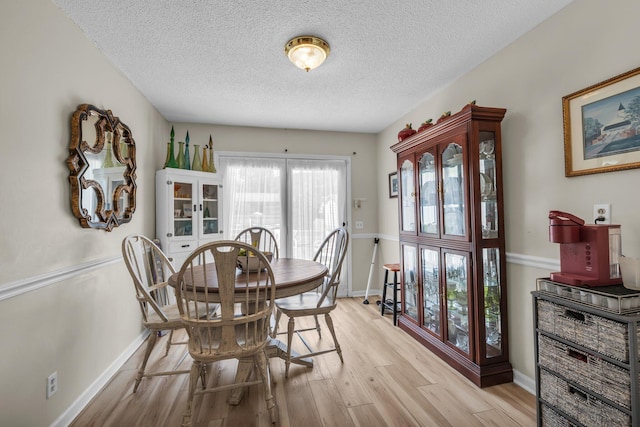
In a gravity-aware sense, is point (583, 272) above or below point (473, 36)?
below

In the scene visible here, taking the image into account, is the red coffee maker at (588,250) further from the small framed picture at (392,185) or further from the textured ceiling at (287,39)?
the small framed picture at (392,185)

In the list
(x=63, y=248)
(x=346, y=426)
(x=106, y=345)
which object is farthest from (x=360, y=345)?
(x=63, y=248)

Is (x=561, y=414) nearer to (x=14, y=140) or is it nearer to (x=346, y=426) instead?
(x=346, y=426)

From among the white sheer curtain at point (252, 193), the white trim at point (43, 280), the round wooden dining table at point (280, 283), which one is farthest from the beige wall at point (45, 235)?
the white sheer curtain at point (252, 193)

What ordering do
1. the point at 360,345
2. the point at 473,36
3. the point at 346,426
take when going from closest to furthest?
the point at 346,426 → the point at 473,36 → the point at 360,345

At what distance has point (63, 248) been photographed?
176cm

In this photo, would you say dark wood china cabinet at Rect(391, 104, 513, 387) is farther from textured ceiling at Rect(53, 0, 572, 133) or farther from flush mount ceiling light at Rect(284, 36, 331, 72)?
flush mount ceiling light at Rect(284, 36, 331, 72)

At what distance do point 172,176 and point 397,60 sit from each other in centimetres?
251

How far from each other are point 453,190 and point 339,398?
67.9 inches

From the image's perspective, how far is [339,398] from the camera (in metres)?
1.93

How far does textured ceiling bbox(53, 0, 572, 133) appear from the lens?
1.79m

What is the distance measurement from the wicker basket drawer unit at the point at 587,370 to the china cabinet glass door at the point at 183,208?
10.7ft

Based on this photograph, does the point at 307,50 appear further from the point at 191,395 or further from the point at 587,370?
the point at 587,370

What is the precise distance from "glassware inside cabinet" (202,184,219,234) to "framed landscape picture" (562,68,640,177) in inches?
133
